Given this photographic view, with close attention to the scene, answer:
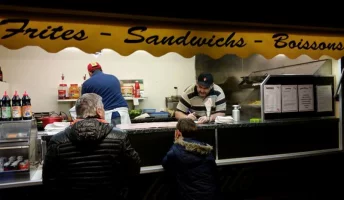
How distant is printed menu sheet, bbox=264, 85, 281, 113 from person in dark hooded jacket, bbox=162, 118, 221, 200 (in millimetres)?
1435

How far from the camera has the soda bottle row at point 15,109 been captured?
3027 millimetres

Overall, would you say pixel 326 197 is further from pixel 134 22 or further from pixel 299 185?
pixel 134 22

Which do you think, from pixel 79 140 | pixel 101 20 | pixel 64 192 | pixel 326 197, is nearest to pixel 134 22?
pixel 101 20

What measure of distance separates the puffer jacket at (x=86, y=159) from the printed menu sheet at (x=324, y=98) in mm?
3192

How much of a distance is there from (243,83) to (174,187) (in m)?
3.53

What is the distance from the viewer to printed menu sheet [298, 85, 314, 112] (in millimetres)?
4141

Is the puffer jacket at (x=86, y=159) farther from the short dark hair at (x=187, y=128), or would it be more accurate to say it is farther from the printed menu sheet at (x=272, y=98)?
the printed menu sheet at (x=272, y=98)

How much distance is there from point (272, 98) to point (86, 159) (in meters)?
2.74

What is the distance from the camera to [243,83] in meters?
6.20

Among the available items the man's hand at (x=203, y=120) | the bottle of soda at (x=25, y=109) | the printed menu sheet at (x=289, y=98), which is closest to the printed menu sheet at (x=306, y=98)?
the printed menu sheet at (x=289, y=98)

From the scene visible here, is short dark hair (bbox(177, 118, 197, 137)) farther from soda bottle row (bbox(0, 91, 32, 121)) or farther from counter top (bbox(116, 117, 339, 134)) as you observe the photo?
soda bottle row (bbox(0, 91, 32, 121))

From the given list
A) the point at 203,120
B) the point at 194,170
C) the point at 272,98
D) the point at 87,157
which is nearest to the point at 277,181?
the point at 272,98

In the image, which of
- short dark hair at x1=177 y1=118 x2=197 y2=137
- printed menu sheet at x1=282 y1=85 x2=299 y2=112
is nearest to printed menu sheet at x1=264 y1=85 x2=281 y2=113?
printed menu sheet at x1=282 y1=85 x2=299 y2=112

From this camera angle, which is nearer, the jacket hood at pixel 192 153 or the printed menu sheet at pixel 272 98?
the jacket hood at pixel 192 153
